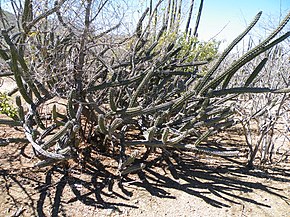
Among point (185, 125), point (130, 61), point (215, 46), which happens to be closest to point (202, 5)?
point (215, 46)

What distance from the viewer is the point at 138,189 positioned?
3.27 metres

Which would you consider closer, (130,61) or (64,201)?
(64,201)

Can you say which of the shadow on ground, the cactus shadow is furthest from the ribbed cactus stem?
the cactus shadow

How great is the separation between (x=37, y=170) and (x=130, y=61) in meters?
1.80

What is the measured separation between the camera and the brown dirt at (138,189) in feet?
9.58

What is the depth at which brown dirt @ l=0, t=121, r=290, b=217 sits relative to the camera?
2.92m

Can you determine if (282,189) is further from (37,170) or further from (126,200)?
(37,170)

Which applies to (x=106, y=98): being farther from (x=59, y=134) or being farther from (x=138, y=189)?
(x=138, y=189)

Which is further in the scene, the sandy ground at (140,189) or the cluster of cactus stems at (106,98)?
the cluster of cactus stems at (106,98)

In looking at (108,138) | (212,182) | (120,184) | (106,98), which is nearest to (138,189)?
(120,184)

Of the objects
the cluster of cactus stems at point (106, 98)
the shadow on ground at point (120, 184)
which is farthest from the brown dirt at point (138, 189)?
the cluster of cactus stems at point (106, 98)

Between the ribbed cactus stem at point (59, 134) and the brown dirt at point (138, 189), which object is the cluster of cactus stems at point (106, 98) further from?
the brown dirt at point (138, 189)

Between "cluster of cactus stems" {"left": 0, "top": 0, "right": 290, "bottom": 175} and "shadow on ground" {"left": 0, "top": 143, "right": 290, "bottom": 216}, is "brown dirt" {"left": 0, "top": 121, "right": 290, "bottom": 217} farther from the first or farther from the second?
"cluster of cactus stems" {"left": 0, "top": 0, "right": 290, "bottom": 175}

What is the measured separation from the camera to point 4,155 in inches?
148
